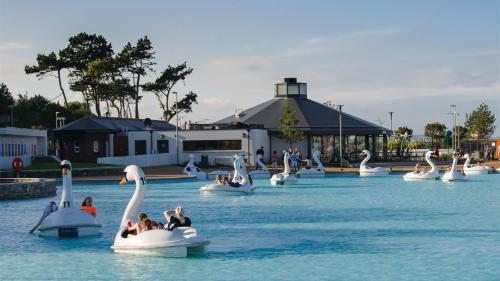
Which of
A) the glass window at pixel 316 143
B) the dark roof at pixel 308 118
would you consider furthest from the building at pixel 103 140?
the glass window at pixel 316 143

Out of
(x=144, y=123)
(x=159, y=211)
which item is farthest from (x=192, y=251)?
(x=144, y=123)

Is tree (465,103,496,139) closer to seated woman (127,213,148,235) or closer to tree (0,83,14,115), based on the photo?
tree (0,83,14,115)

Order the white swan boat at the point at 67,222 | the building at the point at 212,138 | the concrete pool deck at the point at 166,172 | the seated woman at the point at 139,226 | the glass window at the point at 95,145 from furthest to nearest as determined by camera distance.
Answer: the glass window at the point at 95,145, the building at the point at 212,138, the concrete pool deck at the point at 166,172, the white swan boat at the point at 67,222, the seated woman at the point at 139,226

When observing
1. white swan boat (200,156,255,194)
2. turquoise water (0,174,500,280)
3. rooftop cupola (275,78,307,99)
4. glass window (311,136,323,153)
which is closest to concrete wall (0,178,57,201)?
turquoise water (0,174,500,280)

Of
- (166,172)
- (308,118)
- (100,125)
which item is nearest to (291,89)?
(308,118)

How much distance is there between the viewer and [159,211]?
28078mm

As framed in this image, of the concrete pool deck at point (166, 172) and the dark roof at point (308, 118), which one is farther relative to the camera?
the dark roof at point (308, 118)

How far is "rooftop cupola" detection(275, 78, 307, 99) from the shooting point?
74.4 m

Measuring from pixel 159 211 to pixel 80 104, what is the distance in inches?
3142

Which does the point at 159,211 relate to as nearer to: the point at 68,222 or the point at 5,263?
the point at 68,222

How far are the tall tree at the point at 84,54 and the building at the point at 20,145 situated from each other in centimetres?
1981

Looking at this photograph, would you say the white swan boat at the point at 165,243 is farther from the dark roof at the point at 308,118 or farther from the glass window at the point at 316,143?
the glass window at the point at 316,143

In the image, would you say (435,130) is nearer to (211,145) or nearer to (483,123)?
(483,123)

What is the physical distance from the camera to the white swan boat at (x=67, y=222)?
2081cm
